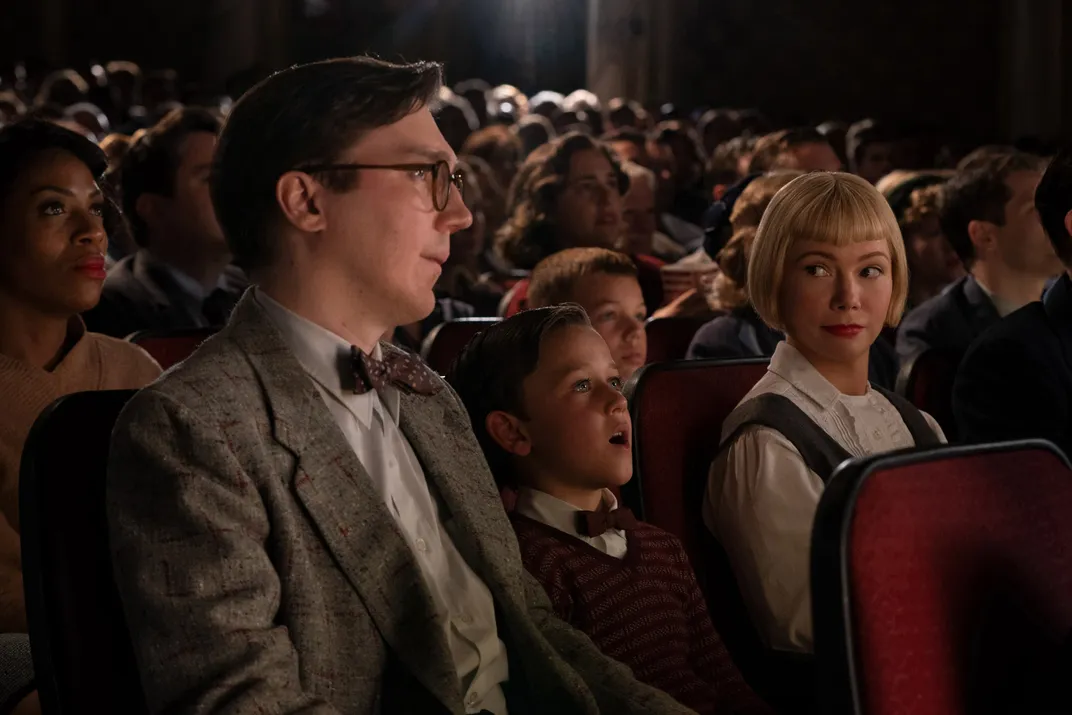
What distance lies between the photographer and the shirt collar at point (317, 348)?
179 centimetres

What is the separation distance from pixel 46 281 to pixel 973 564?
5.86 ft

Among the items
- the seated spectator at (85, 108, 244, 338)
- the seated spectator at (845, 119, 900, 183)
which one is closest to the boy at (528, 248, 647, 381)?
the seated spectator at (85, 108, 244, 338)

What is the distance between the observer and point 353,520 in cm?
171

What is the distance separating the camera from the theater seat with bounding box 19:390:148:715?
1709 mm

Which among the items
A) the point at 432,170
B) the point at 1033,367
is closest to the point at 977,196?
the point at 1033,367

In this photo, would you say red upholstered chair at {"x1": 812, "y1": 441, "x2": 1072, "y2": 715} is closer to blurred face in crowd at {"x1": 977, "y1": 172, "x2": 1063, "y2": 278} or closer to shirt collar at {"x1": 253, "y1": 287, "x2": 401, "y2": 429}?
shirt collar at {"x1": 253, "y1": 287, "x2": 401, "y2": 429}

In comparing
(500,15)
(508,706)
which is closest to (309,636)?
(508,706)

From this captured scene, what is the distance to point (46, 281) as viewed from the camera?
Answer: 2.76 metres

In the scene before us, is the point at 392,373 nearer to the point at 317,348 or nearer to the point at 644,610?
the point at 317,348

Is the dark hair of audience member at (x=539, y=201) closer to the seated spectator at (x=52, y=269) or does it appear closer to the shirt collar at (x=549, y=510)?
the seated spectator at (x=52, y=269)

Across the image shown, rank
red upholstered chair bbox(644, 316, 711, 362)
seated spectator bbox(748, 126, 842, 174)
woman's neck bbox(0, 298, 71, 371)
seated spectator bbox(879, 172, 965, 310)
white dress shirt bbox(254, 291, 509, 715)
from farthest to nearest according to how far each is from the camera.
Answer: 1. seated spectator bbox(748, 126, 842, 174)
2. seated spectator bbox(879, 172, 965, 310)
3. red upholstered chair bbox(644, 316, 711, 362)
4. woman's neck bbox(0, 298, 71, 371)
5. white dress shirt bbox(254, 291, 509, 715)

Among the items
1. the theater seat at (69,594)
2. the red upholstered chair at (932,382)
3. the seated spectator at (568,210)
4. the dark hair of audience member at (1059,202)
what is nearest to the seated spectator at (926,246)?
the seated spectator at (568,210)

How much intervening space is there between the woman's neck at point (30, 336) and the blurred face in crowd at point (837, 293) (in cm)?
131

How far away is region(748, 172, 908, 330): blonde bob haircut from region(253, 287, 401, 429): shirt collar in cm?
94
